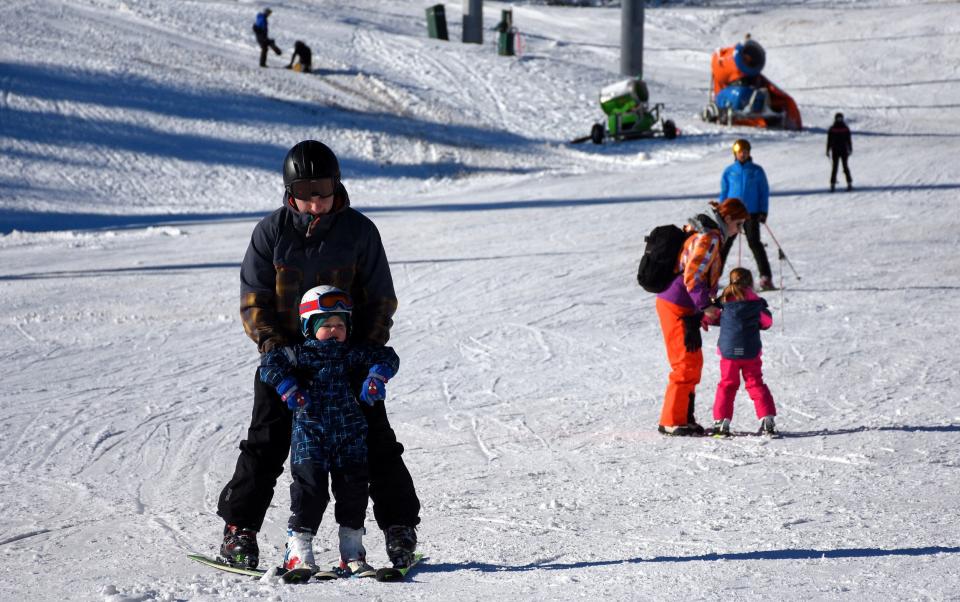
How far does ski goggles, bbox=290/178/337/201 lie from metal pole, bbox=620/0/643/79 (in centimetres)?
2640

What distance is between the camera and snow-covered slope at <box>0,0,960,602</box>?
4.84 meters

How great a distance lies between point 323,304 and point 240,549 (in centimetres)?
107

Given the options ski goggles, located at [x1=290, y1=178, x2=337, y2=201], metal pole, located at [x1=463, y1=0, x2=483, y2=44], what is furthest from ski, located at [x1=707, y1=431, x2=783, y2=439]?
metal pole, located at [x1=463, y1=0, x2=483, y2=44]

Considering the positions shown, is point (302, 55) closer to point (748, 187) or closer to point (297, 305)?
point (748, 187)

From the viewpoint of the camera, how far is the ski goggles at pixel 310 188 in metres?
4.27

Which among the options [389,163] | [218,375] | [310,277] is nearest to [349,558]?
[310,277]

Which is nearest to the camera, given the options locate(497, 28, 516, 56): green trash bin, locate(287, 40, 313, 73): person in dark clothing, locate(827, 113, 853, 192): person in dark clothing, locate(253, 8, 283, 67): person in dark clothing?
locate(827, 113, 853, 192): person in dark clothing

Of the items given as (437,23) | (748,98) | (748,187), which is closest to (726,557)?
(748,187)

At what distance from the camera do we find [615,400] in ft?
26.5

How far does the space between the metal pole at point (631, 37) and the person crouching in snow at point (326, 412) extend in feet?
87.0

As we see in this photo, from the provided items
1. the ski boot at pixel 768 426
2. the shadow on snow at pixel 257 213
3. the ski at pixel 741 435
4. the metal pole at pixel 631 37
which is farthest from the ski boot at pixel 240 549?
the metal pole at pixel 631 37

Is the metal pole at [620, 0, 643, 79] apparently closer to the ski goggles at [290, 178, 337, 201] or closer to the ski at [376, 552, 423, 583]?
the ski goggles at [290, 178, 337, 201]

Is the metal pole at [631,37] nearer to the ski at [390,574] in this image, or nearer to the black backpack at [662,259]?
the black backpack at [662,259]

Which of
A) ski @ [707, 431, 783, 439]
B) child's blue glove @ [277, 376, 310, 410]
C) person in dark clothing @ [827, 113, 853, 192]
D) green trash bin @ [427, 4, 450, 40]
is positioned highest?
green trash bin @ [427, 4, 450, 40]
